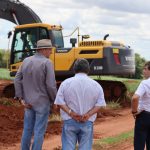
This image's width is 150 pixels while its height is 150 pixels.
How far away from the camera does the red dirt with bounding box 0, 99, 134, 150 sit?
1208cm

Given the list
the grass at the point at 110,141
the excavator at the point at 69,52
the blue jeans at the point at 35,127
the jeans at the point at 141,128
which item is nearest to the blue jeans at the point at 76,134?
the jeans at the point at 141,128

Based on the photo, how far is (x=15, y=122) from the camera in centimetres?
1528

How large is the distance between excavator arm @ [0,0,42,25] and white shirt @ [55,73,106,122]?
579 inches

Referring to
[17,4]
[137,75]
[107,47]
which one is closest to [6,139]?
[107,47]

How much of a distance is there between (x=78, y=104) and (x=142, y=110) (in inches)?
49.8

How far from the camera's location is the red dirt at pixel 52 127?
1208 centimetres

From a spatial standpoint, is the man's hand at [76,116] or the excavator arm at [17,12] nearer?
the man's hand at [76,116]

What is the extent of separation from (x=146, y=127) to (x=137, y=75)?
43.0 meters

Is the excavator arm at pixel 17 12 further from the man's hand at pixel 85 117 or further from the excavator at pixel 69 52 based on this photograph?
the man's hand at pixel 85 117

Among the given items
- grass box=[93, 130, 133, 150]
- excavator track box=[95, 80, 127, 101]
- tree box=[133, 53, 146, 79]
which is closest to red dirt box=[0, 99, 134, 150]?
grass box=[93, 130, 133, 150]

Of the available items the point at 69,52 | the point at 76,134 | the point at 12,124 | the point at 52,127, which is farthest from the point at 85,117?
the point at 69,52

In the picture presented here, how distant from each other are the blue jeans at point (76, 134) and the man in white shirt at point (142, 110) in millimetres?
931

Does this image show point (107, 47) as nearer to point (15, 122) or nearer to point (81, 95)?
point (15, 122)

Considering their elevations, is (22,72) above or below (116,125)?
above
